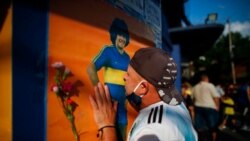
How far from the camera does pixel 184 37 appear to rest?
Result: 10.4 metres

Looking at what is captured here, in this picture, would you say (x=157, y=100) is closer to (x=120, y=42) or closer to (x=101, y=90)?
(x=101, y=90)

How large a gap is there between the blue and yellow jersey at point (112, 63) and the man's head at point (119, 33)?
83mm

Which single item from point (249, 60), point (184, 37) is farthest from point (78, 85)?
point (249, 60)

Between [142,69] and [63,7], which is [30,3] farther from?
[142,69]

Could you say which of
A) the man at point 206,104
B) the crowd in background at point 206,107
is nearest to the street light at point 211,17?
the crowd in background at point 206,107

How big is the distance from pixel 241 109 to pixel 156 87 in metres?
12.5

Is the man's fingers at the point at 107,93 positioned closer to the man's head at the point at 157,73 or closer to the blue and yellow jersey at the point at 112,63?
Answer: the blue and yellow jersey at the point at 112,63

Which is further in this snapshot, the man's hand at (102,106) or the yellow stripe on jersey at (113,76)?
the yellow stripe on jersey at (113,76)

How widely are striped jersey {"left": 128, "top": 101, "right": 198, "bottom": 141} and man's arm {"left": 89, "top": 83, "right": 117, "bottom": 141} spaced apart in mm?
669

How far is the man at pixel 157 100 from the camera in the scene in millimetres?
1591

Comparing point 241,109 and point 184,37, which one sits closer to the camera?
point 184,37

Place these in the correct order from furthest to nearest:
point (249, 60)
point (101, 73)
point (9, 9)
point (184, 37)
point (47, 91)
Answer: point (249, 60) → point (184, 37) → point (101, 73) → point (47, 91) → point (9, 9)

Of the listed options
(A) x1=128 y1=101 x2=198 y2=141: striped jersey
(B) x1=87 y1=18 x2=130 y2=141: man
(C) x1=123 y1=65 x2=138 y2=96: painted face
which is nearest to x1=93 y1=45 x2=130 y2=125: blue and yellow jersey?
(B) x1=87 y1=18 x2=130 y2=141: man

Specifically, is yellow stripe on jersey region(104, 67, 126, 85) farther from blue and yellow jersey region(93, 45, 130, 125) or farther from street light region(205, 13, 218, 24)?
street light region(205, 13, 218, 24)
